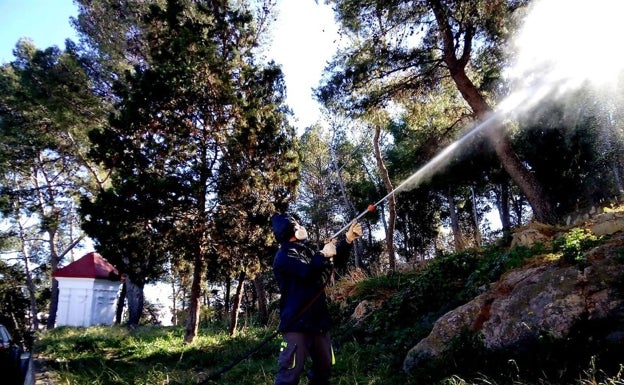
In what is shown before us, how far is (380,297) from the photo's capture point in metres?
8.99

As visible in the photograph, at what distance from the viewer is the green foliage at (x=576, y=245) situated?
15.1 feet

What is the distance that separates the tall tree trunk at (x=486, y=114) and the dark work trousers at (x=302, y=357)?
7.03 m

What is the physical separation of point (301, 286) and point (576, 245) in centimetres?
353

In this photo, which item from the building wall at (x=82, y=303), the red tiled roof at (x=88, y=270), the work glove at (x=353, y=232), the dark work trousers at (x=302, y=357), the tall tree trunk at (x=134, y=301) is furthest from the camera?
the tall tree trunk at (x=134, y=301)

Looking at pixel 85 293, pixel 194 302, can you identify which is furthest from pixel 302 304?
pixel 85 293

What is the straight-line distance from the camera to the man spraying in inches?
142

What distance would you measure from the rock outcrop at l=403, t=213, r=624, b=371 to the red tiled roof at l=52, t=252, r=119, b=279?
1658 centimetres

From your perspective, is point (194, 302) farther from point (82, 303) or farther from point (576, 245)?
point (82, 303)

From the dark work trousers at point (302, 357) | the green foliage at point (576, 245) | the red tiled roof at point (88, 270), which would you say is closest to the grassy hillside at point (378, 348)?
the green foliage at point (576, 245)

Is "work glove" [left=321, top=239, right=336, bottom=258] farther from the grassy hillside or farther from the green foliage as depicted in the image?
the green foliage

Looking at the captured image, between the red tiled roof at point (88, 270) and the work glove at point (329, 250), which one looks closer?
the work glove at point (329, 250)

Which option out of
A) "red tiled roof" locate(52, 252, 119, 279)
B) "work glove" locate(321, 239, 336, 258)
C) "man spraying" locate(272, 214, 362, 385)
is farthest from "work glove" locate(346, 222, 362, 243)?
"red tiled roof" locate(52, 252, 119, 279)

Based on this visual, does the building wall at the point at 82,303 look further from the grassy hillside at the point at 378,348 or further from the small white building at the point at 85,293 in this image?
the grassy hillside at the point at 378,348

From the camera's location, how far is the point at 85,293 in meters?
17.7
